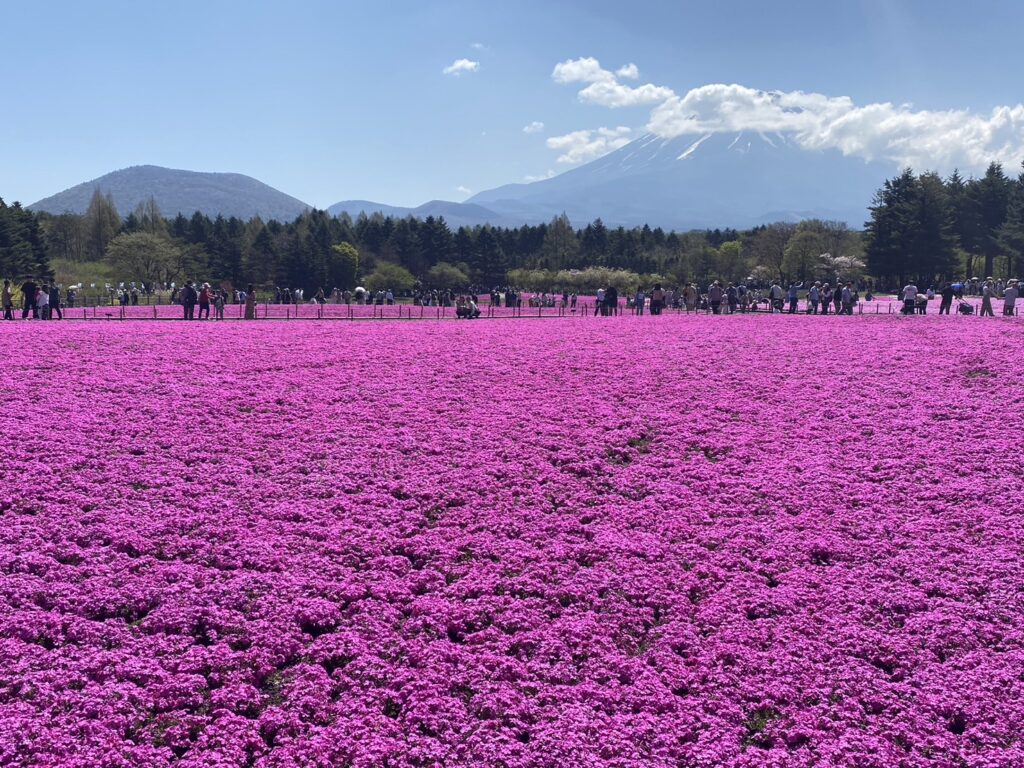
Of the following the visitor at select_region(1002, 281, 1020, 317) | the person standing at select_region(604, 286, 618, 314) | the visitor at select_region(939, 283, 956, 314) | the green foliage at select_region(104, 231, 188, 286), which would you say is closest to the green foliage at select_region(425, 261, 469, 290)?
the green foliage at select_region(104, 231, 188, 286)

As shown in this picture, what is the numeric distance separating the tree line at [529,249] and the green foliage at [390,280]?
0.25 meters

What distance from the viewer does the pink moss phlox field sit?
8094 mm

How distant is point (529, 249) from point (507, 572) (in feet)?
415

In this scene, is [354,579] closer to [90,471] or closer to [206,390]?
[90,471]

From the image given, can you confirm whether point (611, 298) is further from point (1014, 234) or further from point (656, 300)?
point (1014, 234)

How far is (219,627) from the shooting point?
968cm

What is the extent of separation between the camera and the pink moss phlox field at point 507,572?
809 cm

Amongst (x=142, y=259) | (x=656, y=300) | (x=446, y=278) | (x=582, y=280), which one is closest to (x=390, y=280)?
(x=446, y=278)

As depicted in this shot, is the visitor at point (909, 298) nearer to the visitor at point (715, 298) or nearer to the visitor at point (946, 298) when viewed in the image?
the visitor at point (946, 298)

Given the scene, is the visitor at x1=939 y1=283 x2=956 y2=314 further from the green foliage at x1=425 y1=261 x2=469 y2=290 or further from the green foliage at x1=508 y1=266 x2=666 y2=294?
the green foliage at x1=425 y1=261 x2=469 y2=290

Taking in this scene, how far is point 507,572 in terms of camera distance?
11.3 m

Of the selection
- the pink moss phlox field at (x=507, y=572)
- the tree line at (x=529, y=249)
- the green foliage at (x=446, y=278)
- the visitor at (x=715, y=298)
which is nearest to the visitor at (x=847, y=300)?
the visitor at (x=715, y=298)

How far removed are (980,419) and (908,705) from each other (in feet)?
38.1

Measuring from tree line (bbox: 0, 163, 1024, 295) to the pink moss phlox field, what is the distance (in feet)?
206
